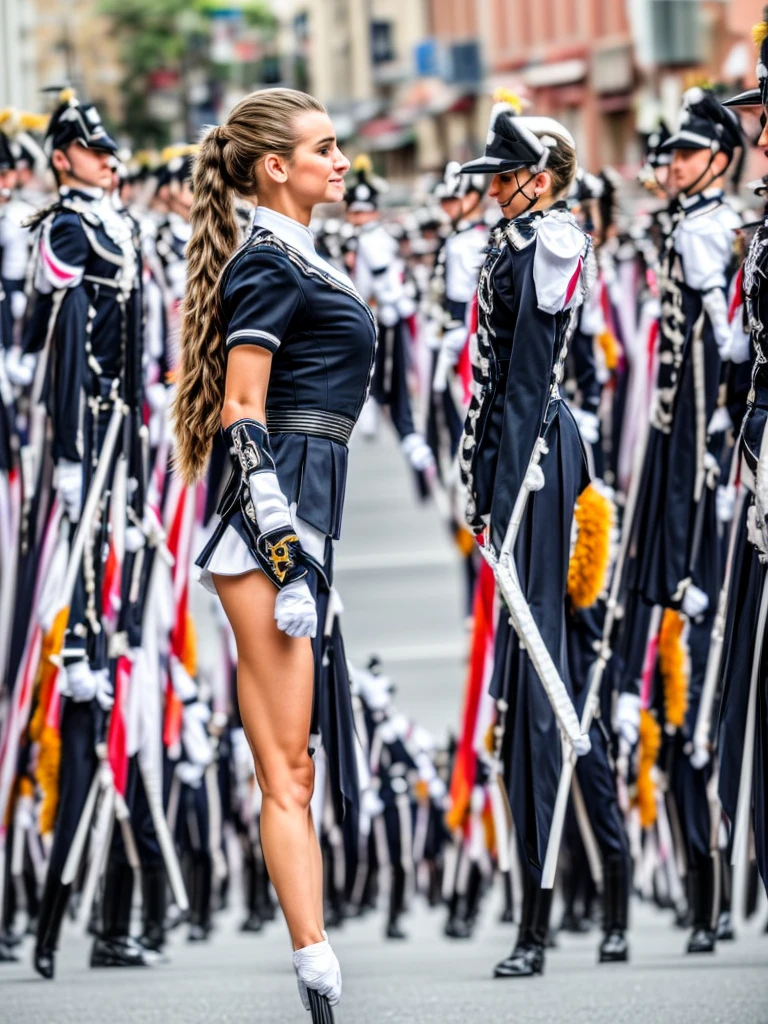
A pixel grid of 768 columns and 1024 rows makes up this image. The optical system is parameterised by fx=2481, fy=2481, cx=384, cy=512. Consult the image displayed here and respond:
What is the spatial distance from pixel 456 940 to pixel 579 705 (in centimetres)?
233

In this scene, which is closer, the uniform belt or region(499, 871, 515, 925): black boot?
the uniform belt

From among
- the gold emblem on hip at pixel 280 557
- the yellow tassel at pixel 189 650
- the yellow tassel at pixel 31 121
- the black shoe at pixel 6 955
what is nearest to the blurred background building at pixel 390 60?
the yellow tassel at pixel 31 121

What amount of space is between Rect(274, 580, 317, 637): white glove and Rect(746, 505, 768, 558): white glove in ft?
3.36

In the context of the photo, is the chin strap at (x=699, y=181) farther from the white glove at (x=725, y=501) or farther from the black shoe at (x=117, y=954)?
the black shoe at (x=117, y=954)

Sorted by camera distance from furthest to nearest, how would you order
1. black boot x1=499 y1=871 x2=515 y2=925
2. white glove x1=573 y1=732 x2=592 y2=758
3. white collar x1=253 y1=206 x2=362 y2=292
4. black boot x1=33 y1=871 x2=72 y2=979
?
1. black boot x1=499 y1=871 x2=515 y2=925
2. black boot x1=33 y1=871 x2=72 y2=979
3. white glove x1=573 y1=732 x2=592 y2=758
4. white collar x1=253 y1=206 x2=362 y2=292

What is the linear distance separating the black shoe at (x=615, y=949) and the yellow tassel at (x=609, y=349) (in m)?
2.34

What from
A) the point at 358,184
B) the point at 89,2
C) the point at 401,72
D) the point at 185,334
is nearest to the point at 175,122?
the point at 401,72

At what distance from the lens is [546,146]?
6.32 metres

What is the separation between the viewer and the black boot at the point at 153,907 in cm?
767

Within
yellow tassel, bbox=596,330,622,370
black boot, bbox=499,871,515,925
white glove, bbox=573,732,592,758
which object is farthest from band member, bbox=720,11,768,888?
black boot, bbox=499,871,515,925

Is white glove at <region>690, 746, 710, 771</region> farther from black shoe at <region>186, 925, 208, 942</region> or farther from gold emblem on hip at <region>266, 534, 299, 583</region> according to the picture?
gold emblem on hip at <region>266, 534, 299, 583</region>

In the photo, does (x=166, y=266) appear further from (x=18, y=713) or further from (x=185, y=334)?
(x=185, y=334)

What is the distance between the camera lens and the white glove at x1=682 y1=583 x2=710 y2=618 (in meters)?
7.57

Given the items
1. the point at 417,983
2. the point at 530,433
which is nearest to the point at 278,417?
the point at 530,433
